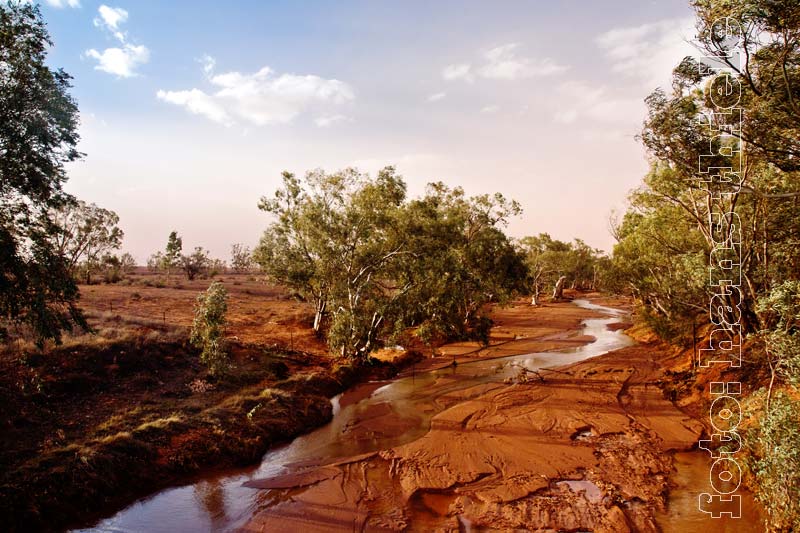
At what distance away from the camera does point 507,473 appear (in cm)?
1391

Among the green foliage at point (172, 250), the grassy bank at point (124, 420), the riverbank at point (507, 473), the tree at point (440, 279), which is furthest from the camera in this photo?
the green foliage at point (172, 250)

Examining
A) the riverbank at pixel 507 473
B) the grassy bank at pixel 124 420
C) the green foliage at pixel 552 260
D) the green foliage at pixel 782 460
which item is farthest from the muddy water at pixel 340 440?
the green foliage at pixel 552 260

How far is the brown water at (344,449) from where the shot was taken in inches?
455

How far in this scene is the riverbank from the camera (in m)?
11.5

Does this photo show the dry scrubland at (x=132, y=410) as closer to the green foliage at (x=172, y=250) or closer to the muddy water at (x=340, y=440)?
the muddy water at (x=340, y=440)

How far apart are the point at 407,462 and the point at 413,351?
18.5 m

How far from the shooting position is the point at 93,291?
4450cm

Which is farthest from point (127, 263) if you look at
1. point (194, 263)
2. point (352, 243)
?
point (352, 243)

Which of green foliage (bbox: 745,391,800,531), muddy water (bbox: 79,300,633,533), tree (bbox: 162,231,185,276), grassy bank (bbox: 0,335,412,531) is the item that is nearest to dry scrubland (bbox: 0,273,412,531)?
grassy bank (bbox: 0,335,412,531)

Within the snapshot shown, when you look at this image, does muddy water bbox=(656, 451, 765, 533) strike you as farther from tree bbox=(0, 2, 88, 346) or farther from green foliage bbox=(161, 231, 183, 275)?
green foliage bbox=(161, 231, 183, 275)

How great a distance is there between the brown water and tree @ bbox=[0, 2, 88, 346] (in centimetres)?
558

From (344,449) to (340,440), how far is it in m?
0.95

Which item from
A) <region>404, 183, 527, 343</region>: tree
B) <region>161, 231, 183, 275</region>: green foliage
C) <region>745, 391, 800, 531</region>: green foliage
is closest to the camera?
<region>745, 391, 800, 531</region>: green foliage

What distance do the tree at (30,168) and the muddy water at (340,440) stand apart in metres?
5.58
